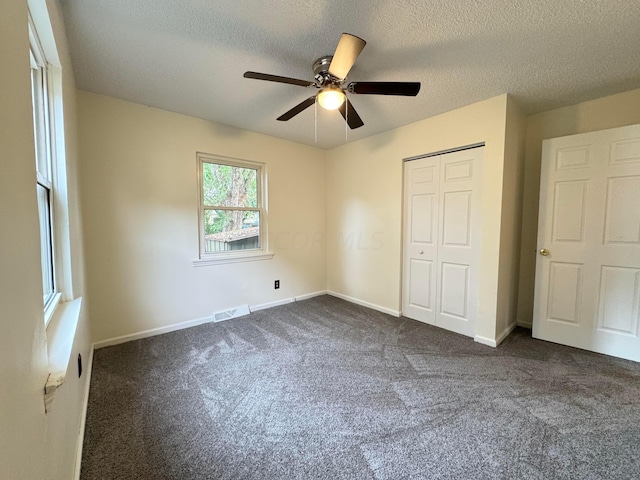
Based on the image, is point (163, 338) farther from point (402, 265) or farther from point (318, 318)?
point (402, 265)

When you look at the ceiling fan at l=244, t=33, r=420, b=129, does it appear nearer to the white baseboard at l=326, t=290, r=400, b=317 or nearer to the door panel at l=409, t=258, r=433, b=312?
the door panel at l=409, t=258, r=433, b=312

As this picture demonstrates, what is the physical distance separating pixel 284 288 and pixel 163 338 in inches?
63.0

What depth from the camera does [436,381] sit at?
6.51 ft

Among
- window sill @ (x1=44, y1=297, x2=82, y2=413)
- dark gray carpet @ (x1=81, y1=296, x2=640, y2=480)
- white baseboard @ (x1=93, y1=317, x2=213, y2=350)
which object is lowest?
dark gray carpet @ (x1=81, y1=296, x2=640, y2=480)

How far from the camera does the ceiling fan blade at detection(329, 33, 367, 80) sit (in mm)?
1372

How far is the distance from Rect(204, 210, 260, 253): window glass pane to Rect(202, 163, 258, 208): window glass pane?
120 millimetres

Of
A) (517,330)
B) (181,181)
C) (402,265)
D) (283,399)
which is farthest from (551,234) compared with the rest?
(181,181)

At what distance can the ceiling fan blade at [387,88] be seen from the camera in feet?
5.61

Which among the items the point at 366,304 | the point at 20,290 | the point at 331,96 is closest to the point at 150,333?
the point at 20,290

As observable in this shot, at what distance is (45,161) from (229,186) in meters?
1.91

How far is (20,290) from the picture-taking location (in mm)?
672

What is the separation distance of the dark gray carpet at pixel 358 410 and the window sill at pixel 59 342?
704 millimetres

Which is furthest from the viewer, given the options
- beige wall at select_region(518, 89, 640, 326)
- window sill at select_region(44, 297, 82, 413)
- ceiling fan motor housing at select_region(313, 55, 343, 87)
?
beige wall at select_region(518, 89, 640, 326)

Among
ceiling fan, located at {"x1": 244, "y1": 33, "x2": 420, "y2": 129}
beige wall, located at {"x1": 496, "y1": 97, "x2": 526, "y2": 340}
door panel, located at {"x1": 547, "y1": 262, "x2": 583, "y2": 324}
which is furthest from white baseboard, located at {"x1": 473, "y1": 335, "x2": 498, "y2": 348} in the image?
ceiling fan, located at {"x1": 244, "y1": 33, "x2": 420, "y2": 129}
